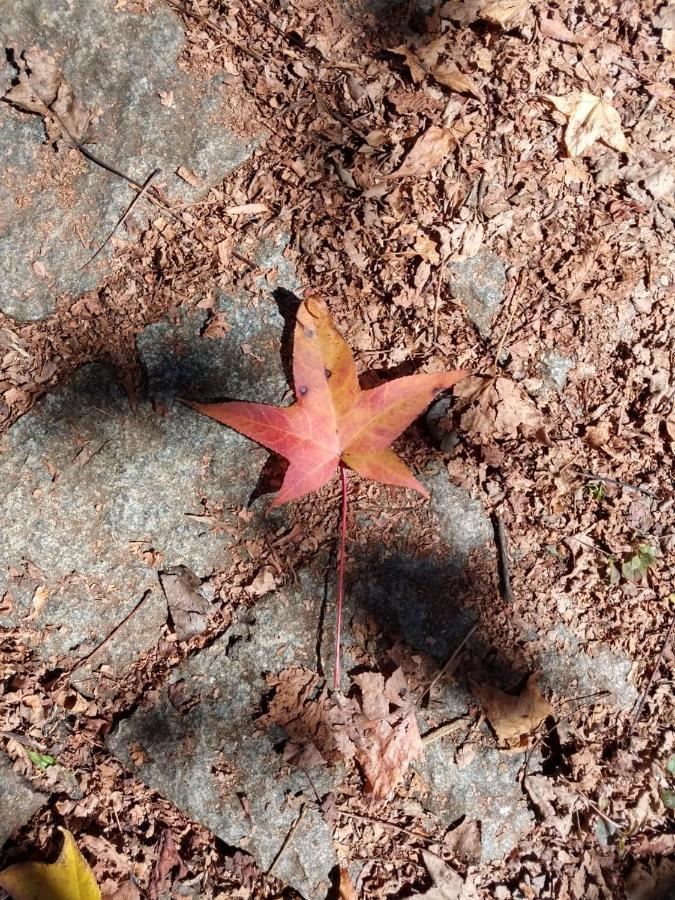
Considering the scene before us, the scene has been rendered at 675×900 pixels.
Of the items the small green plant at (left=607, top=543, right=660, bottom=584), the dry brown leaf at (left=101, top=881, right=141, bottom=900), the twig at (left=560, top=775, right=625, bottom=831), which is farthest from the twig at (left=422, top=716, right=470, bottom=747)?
the dry brown leaf at (left=101, top=881, right=141, bottom=900)

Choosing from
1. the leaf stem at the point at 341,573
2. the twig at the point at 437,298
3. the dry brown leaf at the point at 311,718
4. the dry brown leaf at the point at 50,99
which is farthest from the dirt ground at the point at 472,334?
the dry brown leaf at the point at 50,99

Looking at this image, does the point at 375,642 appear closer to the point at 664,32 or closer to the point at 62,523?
the point at 62,523

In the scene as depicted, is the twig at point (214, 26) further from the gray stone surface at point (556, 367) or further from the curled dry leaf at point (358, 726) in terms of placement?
the curled dry leaf at point (358, 726)

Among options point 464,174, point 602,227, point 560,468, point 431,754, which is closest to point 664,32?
point 602,227

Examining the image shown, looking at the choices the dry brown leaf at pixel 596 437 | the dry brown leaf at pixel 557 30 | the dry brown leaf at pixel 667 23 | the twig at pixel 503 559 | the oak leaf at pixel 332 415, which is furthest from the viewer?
the dry brown leaf at pixel 667 23

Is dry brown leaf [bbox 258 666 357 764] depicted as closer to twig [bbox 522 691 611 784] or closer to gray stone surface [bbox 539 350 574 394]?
twig [bbox 522 691 611 784]

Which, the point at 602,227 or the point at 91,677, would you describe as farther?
the point at 602,227

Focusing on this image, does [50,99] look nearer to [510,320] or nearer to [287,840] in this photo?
[510,320]
